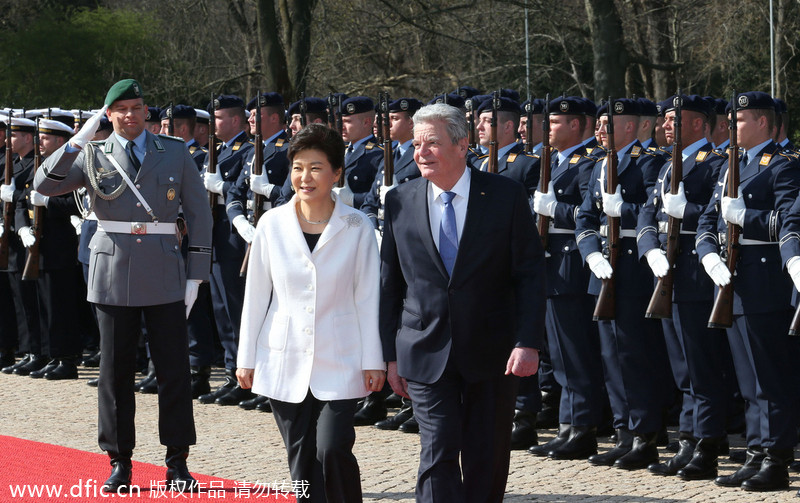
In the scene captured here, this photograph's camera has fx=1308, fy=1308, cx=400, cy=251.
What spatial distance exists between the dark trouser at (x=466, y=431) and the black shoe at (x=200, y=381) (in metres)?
5.05

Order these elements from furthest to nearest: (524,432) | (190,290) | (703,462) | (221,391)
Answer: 1. (221,391)
2. (524,432)
3. (703,462)
4. (190,290)

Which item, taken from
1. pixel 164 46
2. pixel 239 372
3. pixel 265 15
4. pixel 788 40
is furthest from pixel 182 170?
pixel 164 46

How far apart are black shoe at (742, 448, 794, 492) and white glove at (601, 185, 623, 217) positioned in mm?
1607

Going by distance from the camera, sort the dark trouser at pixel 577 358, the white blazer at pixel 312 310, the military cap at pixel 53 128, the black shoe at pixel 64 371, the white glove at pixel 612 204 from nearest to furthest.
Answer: the white blazer at pixel 312 310, the white glove at pixel 612 204, the dark trouser at pixel 577 358, the military cap at pixel 53 128, the black shoe at pixel 64 371

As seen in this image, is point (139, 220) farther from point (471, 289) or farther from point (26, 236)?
point (26, 236)

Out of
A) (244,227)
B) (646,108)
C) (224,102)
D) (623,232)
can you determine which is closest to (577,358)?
(623,232)

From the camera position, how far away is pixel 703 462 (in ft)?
23.5

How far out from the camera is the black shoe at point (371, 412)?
9062mm

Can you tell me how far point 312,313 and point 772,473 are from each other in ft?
9.41

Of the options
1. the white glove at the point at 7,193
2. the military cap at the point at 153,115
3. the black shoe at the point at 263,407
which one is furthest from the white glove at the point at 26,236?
the black shoe at the point at 263,407

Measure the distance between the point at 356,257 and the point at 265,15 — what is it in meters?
15.5

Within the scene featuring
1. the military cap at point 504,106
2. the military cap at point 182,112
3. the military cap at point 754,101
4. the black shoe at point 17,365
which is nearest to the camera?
the military cap at point 754,101

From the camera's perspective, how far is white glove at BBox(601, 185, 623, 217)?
7578mm

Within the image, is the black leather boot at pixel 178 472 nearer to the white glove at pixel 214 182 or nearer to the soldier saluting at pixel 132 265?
the soldier saluting at pixel 132 265
